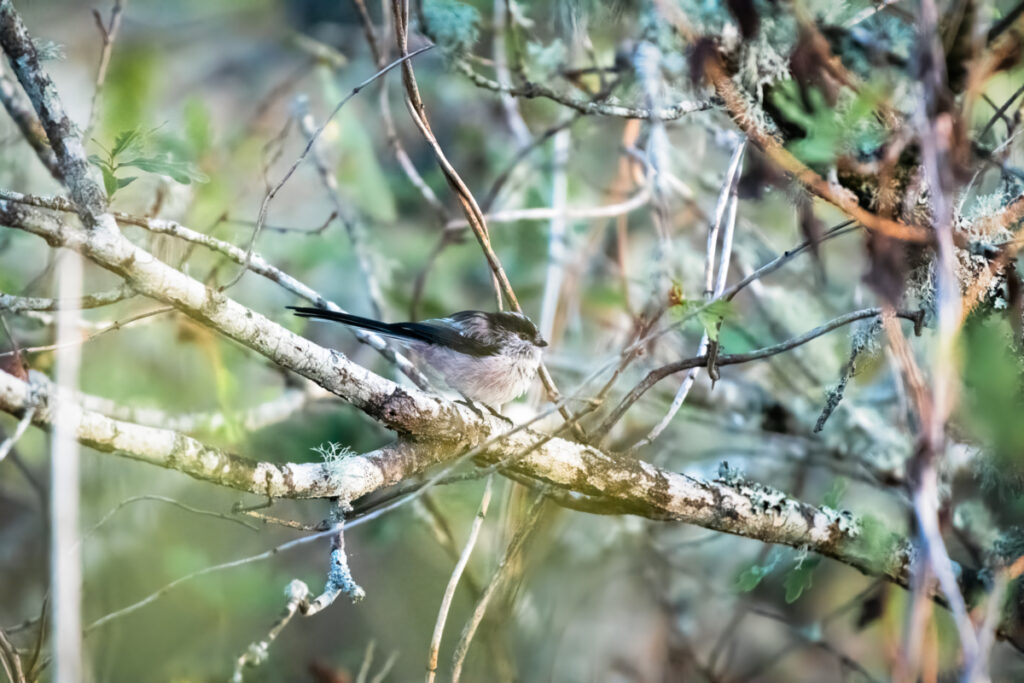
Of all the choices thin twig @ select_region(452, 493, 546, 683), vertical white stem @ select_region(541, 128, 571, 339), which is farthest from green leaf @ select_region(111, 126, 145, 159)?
vertical white stem @ select_region(541, 128, 571, 339)

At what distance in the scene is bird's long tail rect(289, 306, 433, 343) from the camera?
2.04 meters

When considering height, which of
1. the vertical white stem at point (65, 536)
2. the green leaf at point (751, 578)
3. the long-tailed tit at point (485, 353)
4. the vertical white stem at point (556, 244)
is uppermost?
the vertical white stem at point (556, 244)

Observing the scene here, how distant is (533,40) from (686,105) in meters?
1.34

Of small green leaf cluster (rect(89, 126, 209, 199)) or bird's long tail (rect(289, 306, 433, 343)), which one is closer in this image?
small green leaf cluster (rect(89, 126, 209, 199))

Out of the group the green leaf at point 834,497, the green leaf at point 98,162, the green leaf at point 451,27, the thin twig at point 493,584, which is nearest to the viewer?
the green leaf at point 98,162

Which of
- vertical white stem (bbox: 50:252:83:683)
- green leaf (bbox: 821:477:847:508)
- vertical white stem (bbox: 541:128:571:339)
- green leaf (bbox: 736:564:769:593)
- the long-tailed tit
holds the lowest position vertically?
vertical white stem (bbox: 50:252:83:683)

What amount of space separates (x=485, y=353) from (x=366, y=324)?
1.92 ft

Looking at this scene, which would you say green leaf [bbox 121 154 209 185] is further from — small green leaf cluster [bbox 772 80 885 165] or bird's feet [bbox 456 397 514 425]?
small green leaf cluster [bbox 772 80 885 165]

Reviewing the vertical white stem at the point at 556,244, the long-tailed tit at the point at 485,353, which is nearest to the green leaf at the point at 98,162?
the long-tailed tit at the point at 485,353

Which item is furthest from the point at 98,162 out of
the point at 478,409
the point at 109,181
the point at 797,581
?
the point at 797,581

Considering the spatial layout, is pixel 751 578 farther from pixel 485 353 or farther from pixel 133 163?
pixel 133 163

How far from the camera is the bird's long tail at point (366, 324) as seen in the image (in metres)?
2.04

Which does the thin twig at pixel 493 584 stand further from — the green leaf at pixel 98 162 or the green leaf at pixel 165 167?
the green leaf at pixel 98 162

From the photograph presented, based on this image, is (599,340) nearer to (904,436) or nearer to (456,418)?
(904,436)
